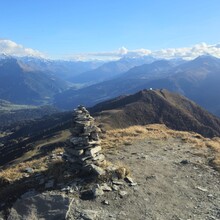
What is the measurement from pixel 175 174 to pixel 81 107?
956cm

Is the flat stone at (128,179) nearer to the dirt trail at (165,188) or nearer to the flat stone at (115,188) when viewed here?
the dirt trail at (165,188)

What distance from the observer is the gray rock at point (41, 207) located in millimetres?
23750

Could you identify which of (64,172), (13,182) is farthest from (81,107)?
(13,182)

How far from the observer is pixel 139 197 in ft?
85.0

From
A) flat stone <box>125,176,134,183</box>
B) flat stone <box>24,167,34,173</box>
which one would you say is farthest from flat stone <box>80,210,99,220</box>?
flat stone <box>24,167,34,173</box>

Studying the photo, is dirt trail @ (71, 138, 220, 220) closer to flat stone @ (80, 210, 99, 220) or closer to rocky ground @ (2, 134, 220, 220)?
rocky ground @ (2, 134, 220, 220)

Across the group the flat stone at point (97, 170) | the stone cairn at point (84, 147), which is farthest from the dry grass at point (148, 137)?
the flat stone at point (97, 170)

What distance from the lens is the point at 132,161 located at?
110 feet

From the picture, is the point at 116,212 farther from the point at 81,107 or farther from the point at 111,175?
the point at 81,107

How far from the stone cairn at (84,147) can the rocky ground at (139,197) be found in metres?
1.64

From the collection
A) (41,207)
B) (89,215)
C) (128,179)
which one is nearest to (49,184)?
(41,207)

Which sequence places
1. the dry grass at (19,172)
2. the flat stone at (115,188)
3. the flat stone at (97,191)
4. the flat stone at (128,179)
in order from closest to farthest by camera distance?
1. the flat stone at (97,191)
2. the flat stone at (115,188)
3. the flat stone at (128,179)
4. the dry grass at (19,172)

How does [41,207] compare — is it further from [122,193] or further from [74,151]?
[74,151]

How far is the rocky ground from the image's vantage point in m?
23.8
